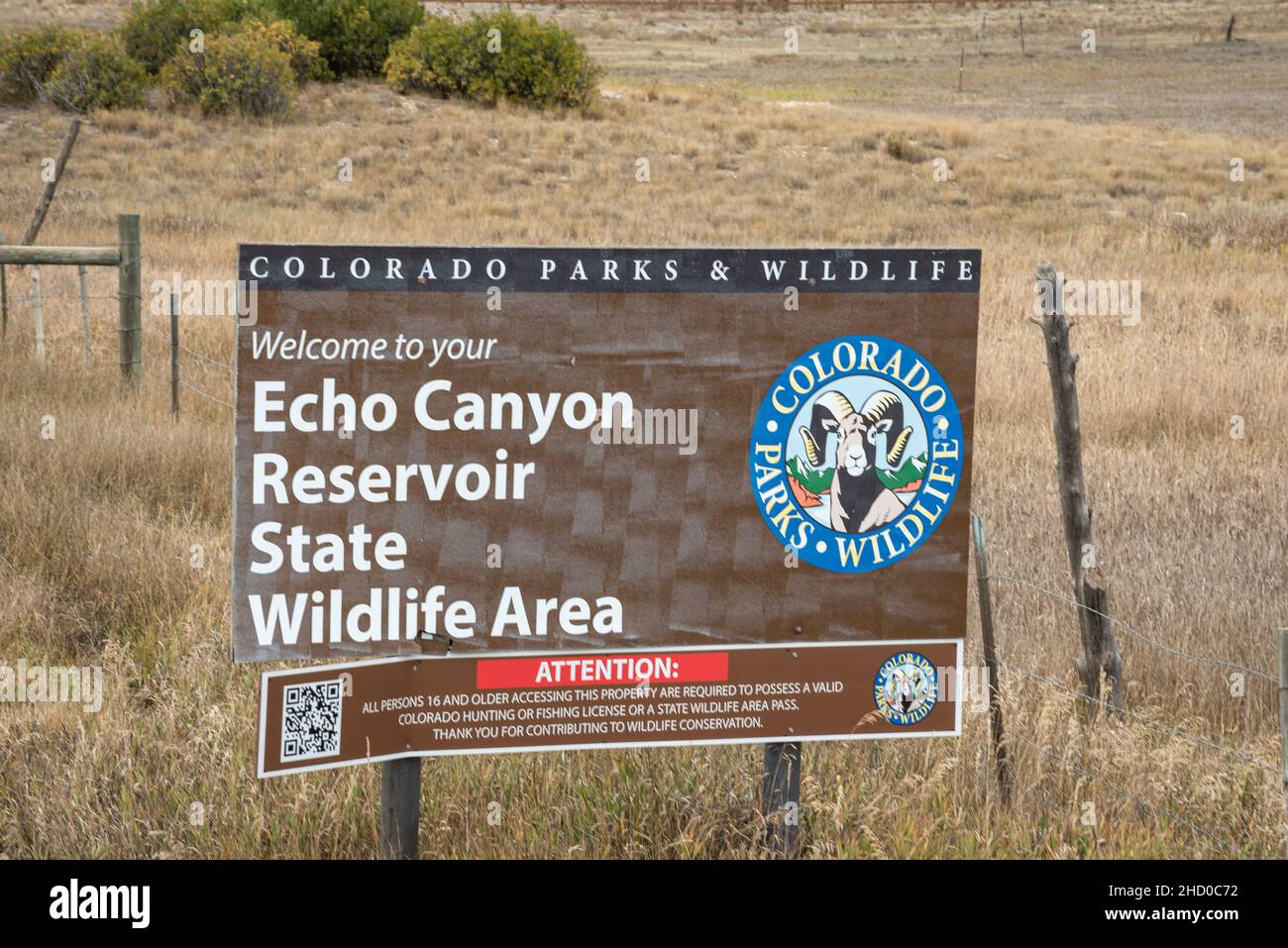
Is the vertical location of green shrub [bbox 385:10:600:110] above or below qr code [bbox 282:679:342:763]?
above

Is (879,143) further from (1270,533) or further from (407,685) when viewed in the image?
(407,685)

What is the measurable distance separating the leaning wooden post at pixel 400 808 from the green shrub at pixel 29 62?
3188 centimetres

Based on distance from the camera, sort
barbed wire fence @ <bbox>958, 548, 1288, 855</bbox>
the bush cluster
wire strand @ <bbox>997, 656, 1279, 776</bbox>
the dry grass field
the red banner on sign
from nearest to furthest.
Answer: the red banner on sign → the dry grass field → barbed wire fence @ <bbox>958, 548, 1288, 855</bbox> → wire strand @ <bbox>997, 656, 1279, 776</bbox> → the bush cluster

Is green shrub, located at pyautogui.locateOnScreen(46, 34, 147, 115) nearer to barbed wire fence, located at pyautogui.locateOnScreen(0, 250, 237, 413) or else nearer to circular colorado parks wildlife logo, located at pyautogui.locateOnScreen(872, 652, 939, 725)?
barbed wire fence, located at pyautogui.locateOnScreen(0, 250, 237, 413)

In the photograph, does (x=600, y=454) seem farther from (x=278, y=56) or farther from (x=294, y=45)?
(x=294, y=45)

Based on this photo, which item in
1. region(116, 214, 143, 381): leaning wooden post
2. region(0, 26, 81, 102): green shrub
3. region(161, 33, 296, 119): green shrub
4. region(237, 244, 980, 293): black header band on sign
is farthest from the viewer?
region(0, 26, 81, 102): green shrub

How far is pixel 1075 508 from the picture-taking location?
15.0ft

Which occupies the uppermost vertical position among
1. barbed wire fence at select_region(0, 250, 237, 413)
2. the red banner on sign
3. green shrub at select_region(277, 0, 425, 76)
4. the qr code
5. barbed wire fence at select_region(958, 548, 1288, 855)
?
green shrub at select_region(277, 0, 425, 76)

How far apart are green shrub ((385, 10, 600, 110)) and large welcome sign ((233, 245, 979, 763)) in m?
30.5

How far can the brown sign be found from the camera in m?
2.92

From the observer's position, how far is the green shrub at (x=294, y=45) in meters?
31.8

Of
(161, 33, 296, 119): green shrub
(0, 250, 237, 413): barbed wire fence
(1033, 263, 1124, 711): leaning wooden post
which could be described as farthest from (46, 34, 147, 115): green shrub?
(1033, 263, 1124, 711): leaning wooden post

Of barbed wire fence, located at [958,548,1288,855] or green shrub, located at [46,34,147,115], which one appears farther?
green shrub, located at [46,34,147,115]

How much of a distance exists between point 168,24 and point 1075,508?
34263 mm
